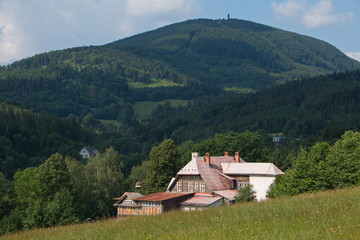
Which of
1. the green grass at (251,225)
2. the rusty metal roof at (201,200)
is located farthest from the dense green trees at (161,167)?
the green grass at (251,225)

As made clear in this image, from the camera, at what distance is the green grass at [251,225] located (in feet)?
56.3

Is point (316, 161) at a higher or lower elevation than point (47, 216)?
higher

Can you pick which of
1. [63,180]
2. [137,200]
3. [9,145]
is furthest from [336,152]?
[9,145]

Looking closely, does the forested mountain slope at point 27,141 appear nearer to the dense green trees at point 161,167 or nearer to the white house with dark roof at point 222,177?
the dense green trees at point 161,167

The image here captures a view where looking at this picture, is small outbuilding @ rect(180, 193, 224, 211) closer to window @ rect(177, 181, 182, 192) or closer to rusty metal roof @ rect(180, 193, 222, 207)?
rusty metal roof @ rect(180, 193, 222, 207)

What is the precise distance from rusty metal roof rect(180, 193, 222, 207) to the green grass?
1295 inches

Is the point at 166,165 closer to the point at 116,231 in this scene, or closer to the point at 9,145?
the point at 116,231

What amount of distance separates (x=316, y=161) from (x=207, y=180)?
17160 millimetres

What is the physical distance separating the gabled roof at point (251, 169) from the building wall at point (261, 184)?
72 cm

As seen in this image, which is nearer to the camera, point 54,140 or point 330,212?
point 330,212

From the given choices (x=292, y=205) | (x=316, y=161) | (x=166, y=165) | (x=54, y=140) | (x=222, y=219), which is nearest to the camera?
(x=222, y=219)

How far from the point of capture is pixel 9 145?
169500 mm

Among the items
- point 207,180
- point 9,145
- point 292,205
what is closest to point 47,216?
point 207,180

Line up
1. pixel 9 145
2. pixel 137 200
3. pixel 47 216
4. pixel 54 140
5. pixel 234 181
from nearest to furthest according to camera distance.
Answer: pixel 47 216 < pixel 137 200 < pixel 234 181 < pixel 9 145 < pixel 54 140
